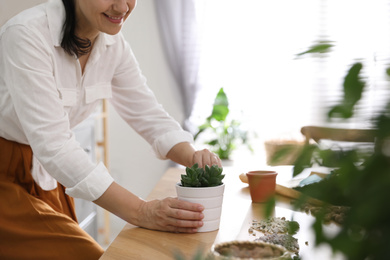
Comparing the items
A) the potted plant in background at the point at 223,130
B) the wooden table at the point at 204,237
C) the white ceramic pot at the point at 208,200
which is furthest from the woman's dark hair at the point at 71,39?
the potted plant in background at the point at 223,130

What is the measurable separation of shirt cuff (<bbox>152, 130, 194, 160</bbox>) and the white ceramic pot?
499 millimetres

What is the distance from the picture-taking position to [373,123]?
1.25 feet

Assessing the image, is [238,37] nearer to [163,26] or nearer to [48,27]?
[163,26]

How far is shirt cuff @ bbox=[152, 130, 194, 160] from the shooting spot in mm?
1733

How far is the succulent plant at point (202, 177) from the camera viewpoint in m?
1.22

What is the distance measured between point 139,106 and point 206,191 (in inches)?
28.2

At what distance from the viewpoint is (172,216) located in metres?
1.22

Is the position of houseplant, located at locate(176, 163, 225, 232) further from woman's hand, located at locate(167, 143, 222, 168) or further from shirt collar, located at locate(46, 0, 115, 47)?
shirt collar, located at locate(46, 0, 115, 47)

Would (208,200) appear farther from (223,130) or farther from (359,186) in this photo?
(223,130)

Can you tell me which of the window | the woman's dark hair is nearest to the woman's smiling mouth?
the woman's dark hair

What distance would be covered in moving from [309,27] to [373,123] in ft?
11.8

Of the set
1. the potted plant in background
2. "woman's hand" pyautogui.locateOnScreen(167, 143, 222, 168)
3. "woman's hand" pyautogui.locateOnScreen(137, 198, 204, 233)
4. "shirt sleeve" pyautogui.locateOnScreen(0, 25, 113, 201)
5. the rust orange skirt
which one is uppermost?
"shirt sleeve" pyautogui.locateOnScreen(0, 25, 113, 201)

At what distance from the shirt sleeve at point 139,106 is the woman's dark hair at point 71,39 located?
173 millimetres

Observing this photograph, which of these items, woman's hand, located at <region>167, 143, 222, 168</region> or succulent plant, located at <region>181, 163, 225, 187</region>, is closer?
succulent plant, located at <region>181, 163, 225, 187</region>
